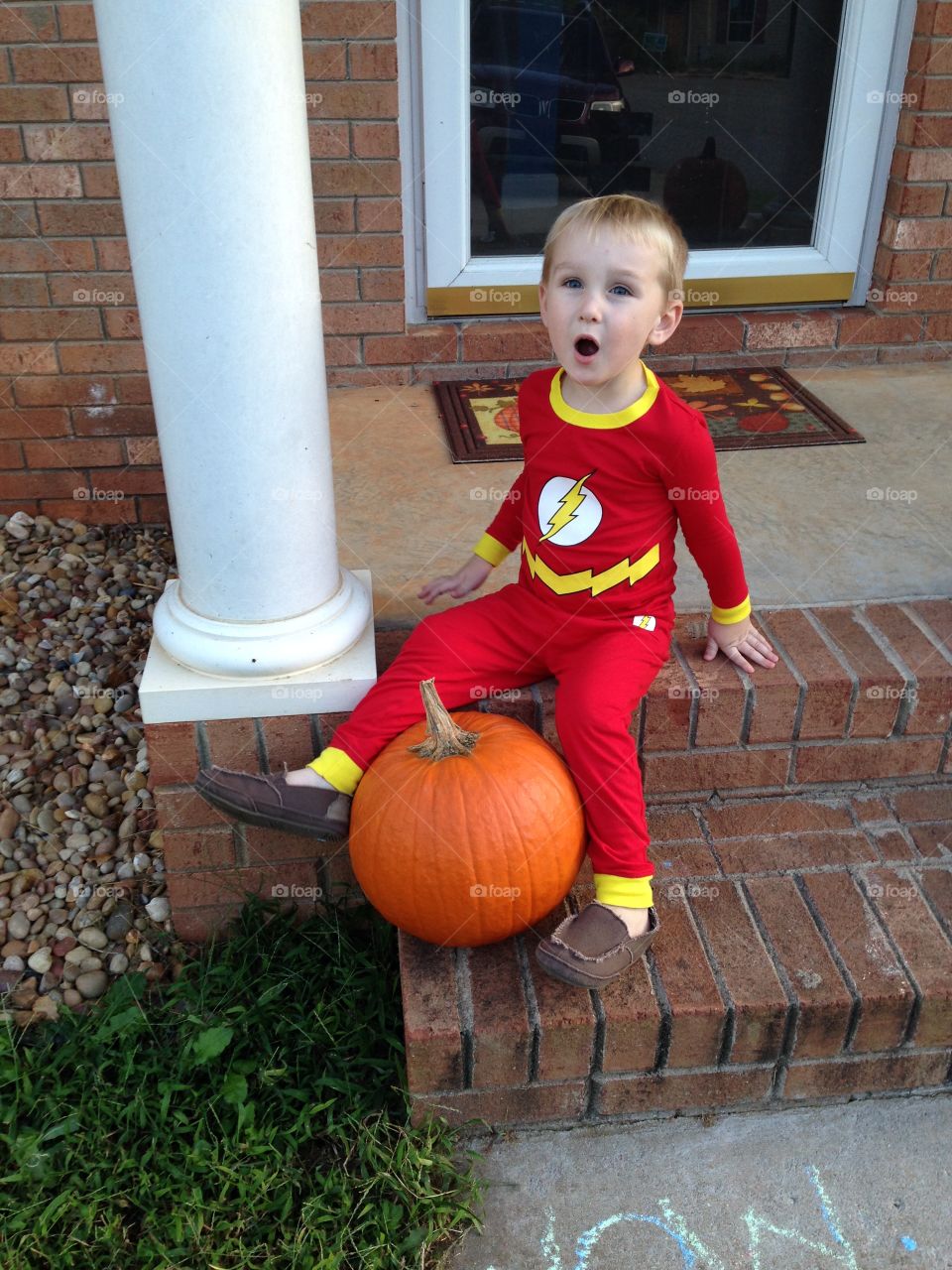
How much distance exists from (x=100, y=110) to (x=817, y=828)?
263cm

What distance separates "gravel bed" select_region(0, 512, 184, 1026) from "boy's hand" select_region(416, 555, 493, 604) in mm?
904

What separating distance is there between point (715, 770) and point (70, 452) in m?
2.21

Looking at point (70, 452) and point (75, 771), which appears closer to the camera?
point (75, 771)

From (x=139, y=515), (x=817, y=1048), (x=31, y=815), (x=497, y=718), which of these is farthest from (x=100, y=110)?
(x=817, y=1048)

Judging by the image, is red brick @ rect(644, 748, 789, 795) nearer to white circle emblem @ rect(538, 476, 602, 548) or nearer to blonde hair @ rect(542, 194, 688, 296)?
white circle emblem @ rect(538, 476, 602, 548)

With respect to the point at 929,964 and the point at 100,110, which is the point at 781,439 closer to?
the point at 929,964

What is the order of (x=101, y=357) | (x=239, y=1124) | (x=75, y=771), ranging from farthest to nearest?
(x=101, y=357), (x=75, y=771), (x=239, y=1124)

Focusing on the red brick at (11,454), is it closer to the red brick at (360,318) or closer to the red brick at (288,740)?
the red brick at (360,318)

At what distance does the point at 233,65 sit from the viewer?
180cm

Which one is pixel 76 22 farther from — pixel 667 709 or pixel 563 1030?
pixel 563 1030

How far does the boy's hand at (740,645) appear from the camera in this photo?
232cm

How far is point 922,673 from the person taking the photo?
235 centimetres

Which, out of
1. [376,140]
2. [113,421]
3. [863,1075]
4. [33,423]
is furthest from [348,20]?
[863,1075]

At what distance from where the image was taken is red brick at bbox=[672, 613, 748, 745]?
2297 millimetres
